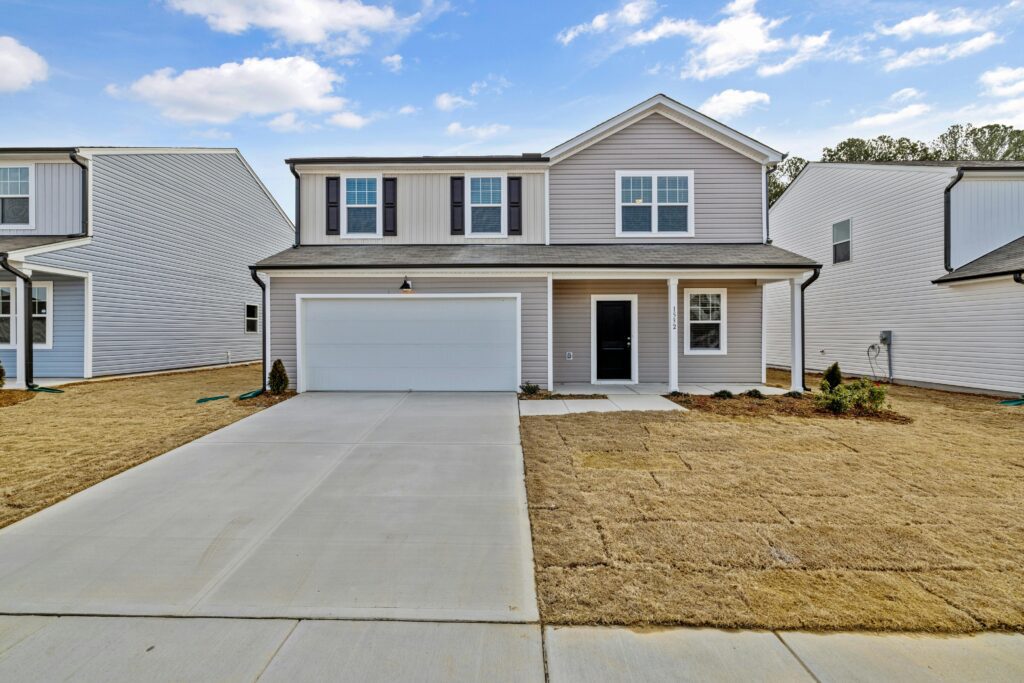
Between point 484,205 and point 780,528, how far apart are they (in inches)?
373

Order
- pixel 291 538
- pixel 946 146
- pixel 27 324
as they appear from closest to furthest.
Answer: pixel 291 538 < pixel 27 324 < pixel 946 146

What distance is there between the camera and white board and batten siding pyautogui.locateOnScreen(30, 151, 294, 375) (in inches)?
472

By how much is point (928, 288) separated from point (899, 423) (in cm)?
634

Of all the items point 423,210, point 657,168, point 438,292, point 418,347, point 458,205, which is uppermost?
point 657,168

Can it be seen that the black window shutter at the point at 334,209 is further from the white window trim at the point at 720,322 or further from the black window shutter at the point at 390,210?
the white window trim at the point at 720,322

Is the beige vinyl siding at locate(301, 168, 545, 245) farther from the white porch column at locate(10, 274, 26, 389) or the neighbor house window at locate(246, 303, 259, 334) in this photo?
the neighbor house window at locate(246, 303, 259, 334)

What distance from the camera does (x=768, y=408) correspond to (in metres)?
8.16

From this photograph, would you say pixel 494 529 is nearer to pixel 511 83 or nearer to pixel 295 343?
pixel 295 343

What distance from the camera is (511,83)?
1548 cm

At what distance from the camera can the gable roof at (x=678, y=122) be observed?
1088 centimetres

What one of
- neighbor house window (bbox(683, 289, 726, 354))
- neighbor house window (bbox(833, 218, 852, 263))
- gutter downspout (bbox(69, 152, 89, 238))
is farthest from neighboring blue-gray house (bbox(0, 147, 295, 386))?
neighbor house window (bbox(833, 218, 852, 263))

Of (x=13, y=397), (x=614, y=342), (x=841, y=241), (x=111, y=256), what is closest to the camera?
(x=13, y=397)

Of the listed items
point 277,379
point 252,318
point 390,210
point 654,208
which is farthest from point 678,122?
point 252,318

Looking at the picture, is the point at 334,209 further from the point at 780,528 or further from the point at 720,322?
the point at 780,528
